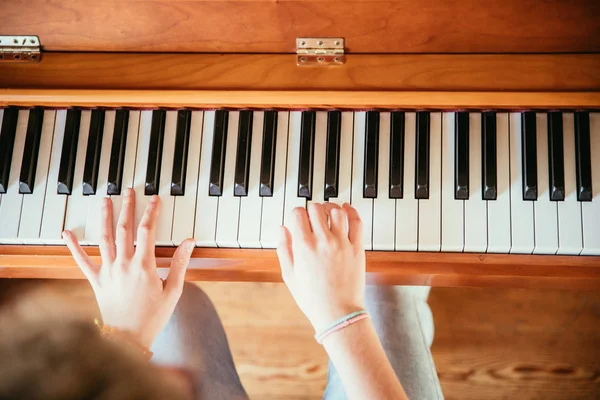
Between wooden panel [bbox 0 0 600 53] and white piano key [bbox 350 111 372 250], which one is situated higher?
wooden panel [bbox 0 0 600 53]

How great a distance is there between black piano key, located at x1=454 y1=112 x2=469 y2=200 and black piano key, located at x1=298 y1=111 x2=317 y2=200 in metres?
0.36

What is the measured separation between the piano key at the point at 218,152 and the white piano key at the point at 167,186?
11cm

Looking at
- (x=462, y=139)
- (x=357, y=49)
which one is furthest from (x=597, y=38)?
(x=357, y=49)

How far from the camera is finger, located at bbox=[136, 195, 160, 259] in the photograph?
3.96ft

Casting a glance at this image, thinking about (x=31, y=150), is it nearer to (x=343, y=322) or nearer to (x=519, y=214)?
(x=343, y=322)

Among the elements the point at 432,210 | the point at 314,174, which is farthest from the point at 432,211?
the point at 314,174

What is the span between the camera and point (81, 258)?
122cm

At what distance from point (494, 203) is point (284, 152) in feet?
1.78

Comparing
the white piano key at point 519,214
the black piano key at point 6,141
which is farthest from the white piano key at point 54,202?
the white piano key at point 519,214

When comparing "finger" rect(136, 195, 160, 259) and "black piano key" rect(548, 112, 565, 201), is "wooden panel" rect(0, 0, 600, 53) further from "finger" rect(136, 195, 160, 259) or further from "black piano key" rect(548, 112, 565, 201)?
"finger" rect(136, 195, 160, 259)

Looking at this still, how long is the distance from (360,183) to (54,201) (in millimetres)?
795

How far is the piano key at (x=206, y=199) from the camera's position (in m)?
1.26

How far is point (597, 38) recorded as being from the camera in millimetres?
1207

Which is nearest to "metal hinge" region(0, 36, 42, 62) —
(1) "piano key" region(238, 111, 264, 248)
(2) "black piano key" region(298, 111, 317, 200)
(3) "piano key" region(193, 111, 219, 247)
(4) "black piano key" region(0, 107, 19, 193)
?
(4) "black piano key" region(0, 107, 19, 193)
